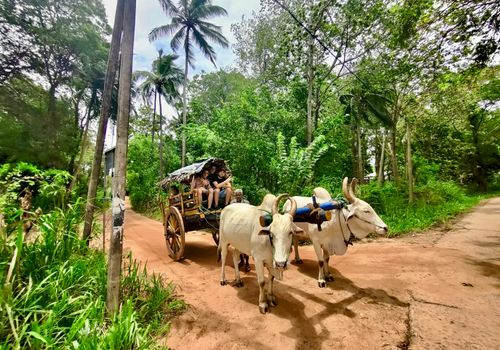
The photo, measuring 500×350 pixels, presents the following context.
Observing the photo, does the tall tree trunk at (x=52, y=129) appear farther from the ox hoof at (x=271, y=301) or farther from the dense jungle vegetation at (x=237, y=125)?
the ox hoof at (x=271, y=301)

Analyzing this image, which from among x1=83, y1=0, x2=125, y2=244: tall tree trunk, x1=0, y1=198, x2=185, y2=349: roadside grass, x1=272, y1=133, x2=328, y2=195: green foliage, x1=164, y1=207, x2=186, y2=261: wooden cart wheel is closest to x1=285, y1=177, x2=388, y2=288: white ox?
x1=0, y1=198, x2=185, y2=349: roadside grass

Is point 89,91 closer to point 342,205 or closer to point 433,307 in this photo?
point 342,205

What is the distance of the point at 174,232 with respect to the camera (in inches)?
251

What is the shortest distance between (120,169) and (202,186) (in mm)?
2899

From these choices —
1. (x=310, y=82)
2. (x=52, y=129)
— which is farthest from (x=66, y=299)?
(x=52, y=129)

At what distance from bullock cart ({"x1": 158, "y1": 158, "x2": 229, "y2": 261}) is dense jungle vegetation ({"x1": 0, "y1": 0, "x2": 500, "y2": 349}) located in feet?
4.60

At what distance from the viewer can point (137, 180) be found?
2095cm

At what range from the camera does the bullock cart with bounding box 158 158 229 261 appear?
587 cm

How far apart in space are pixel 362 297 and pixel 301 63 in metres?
14.0

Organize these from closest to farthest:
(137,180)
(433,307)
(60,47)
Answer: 1. (433,307)
2. (60,47)
3. (137,180)

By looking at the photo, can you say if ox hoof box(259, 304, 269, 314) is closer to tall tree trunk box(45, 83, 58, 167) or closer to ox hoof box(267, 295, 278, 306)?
ox hoof box(267, 295, 278, 306)

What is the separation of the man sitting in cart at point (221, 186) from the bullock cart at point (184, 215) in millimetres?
187

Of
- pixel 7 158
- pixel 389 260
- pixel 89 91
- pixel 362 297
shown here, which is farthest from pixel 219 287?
pixel 89 91

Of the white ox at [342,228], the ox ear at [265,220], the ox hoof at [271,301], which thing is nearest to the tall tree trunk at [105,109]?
the ox ear at [265,220]
